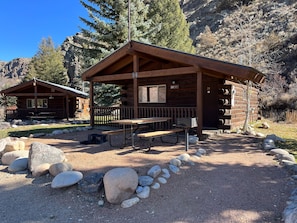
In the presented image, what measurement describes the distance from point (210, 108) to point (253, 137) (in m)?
2.27

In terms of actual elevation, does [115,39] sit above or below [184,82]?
above

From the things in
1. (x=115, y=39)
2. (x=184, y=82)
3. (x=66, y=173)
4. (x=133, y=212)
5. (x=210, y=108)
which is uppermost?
(x=115, y=39)

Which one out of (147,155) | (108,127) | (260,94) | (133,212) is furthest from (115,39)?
(133,212)

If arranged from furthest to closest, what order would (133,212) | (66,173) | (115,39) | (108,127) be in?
(115,39) → (108,127) → (66,173) → (133,212)

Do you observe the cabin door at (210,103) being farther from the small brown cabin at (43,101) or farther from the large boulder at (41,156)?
the small brown cabin at (43,101)

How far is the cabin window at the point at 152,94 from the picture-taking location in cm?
1123

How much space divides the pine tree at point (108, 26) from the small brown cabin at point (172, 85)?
276 inches

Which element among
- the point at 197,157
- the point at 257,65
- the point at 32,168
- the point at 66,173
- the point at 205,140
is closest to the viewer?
the point at 66,173

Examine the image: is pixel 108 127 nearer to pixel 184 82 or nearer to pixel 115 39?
pixel 184 82

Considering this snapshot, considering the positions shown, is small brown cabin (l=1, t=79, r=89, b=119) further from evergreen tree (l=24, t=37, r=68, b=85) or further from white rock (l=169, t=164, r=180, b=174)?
white rock (l=169, t=164, r=180, b=174)

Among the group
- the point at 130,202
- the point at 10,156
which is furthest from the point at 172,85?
the point at 130,202

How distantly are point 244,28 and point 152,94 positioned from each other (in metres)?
5.93

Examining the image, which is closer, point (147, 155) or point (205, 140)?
point (147, 155)

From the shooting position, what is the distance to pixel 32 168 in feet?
16.6
